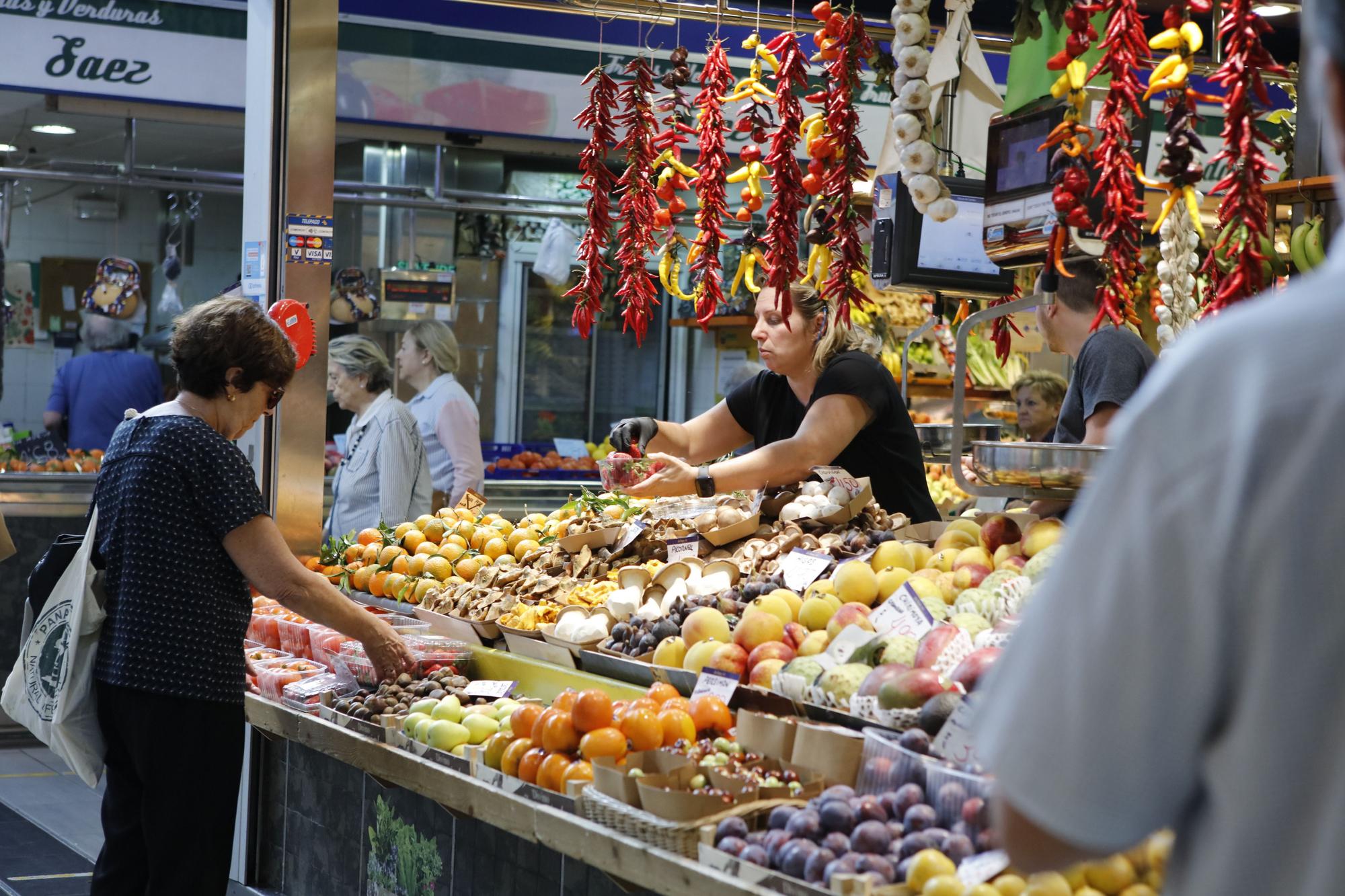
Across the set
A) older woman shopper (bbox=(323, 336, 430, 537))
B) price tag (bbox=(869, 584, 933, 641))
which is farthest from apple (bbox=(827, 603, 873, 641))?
older woman shopper (bbox=(323, 336, 430, 537))

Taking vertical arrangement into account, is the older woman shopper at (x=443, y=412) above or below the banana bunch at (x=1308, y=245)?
below

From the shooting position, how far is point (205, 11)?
8.55 m

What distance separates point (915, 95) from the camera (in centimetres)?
373

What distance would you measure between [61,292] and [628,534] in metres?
8.86

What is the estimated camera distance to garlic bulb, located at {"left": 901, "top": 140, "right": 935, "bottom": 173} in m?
3.73

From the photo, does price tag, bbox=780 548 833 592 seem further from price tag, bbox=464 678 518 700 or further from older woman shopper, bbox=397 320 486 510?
older woman shopper, bbox=397 320 486 510

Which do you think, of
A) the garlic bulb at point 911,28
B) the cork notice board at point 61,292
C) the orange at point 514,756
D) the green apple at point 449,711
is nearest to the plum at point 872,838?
the orange at point 514,756

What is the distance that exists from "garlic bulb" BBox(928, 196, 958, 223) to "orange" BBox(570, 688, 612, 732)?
169cm

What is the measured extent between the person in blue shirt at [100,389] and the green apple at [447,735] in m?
5.42

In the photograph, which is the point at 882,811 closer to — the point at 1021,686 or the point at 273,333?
the point at 1021,686

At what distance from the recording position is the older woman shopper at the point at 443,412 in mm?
6660

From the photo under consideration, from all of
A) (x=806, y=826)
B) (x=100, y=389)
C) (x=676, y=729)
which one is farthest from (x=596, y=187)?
(x=100, y=389)

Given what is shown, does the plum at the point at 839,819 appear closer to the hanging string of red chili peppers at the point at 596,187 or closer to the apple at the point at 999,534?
the apple at the point at 999,534

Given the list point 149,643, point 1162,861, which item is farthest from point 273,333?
point 1162,861
